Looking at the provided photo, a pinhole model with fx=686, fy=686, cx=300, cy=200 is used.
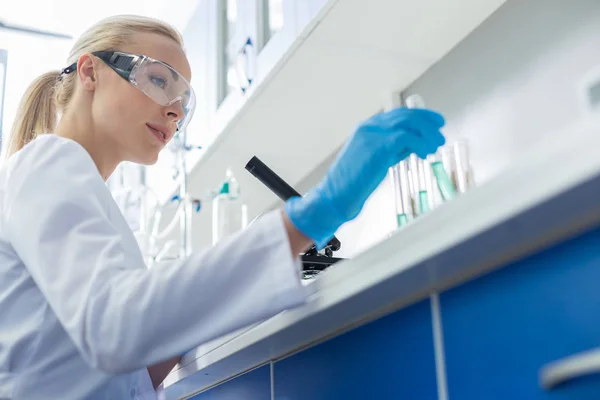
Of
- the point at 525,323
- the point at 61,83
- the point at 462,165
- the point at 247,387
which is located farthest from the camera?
the point at 462,165

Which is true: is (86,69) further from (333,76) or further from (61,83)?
(333,76)

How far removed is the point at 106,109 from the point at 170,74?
14 centimetres

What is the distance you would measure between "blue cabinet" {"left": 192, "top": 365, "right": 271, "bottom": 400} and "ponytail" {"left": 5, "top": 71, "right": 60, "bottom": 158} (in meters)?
0.62

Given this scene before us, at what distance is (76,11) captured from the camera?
10.8ft

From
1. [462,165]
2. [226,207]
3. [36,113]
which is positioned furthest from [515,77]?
[226,207]

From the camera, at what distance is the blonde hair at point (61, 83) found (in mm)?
1299

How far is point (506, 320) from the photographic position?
2.16 ft

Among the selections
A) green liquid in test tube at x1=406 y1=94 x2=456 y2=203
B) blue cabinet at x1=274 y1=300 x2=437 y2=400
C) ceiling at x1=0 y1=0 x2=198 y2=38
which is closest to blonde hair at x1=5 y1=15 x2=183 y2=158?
green liquid in test tube at x1=406 y1=94 x2=456 y2=203

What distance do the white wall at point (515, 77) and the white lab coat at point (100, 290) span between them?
2.84 ft

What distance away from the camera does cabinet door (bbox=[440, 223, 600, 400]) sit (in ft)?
1.90

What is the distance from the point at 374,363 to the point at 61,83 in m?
0.86

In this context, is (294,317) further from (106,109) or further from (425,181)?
(425,181)

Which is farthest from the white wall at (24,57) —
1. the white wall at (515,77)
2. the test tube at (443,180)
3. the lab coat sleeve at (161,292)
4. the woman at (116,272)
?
the lab coat sleeve at (161,292)

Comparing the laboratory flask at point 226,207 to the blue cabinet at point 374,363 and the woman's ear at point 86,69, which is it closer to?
the woman's ear at point 86,69
